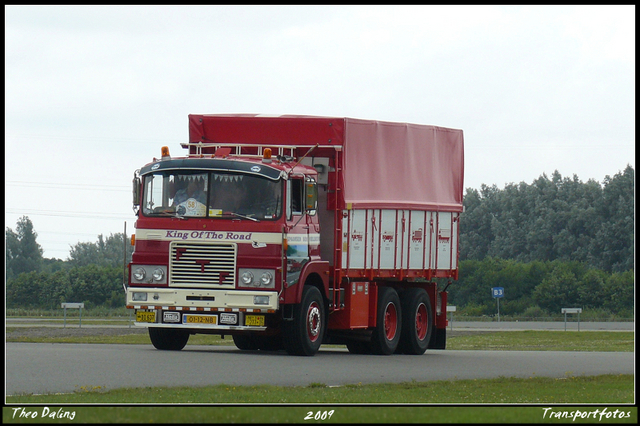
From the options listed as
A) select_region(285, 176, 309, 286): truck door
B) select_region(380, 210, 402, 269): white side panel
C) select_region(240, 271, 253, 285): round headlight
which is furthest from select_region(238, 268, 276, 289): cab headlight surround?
select_region(380, 210, 402, 269): white side panel

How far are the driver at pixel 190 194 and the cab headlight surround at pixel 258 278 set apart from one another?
149cm

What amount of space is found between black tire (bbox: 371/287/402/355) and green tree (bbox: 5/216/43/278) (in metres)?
74.2

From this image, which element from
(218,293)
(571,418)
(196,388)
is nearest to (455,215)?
(218,293)

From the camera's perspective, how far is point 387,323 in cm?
2448

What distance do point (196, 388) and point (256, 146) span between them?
8.52 metres

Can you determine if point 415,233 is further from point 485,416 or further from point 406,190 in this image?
point 485,416

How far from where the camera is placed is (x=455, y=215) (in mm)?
26031

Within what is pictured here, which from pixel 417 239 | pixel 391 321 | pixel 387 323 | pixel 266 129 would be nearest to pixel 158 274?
pixel 266 129

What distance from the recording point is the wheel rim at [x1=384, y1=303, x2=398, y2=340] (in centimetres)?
2444

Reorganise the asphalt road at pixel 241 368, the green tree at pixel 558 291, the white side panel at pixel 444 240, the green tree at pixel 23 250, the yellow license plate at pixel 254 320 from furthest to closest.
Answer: the green tree at pixel 23 250 < the green tree at pixel 558 291 < the white side panel at pixel 444 240 < the yellow license plate at pixel 254 320 < the asphalt road at pixel 241 368

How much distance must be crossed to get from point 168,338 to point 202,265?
2.70 meters

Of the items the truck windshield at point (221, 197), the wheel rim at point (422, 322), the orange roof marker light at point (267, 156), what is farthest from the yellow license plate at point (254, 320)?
the wheel rim at point (422, 322)

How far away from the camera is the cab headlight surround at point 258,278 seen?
20.4 m

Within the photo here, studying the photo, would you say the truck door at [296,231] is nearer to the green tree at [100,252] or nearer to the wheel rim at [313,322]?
the wheel rim at [313,322]
